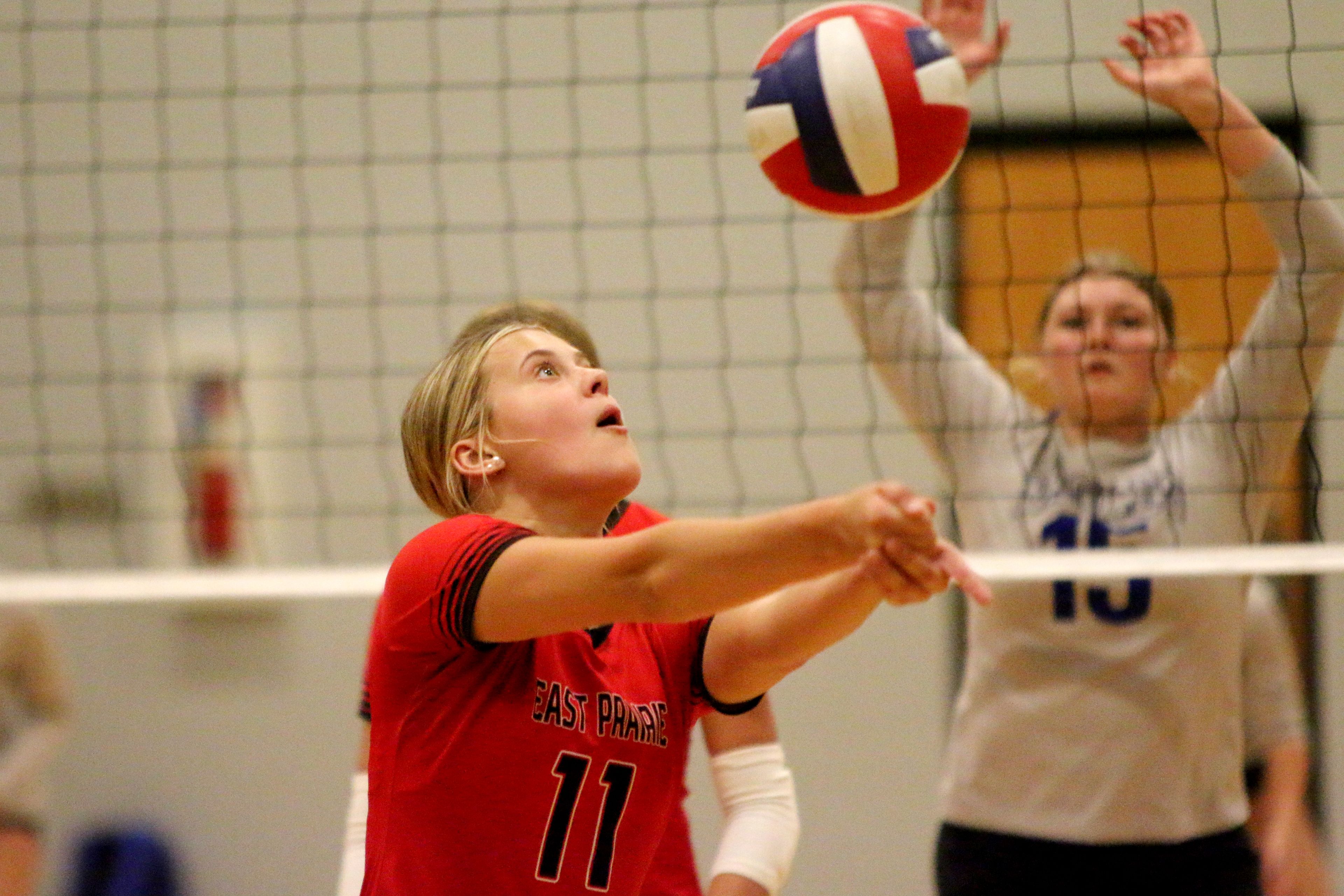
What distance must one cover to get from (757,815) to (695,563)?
0.94 m

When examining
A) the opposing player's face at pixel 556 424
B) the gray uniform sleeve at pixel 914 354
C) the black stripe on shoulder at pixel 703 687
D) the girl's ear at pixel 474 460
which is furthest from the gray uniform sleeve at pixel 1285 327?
the girl's ear at pixel 474 460

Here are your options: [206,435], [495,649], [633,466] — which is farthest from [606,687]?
[206,435]

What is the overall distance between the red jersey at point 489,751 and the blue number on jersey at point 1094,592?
49.6 inches

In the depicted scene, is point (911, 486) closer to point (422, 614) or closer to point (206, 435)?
point (206, 435)

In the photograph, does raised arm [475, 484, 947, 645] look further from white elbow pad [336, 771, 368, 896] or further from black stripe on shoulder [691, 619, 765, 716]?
white elbow pad [336, 771, 368, 896]

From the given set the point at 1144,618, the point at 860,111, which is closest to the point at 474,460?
the point at 860,111

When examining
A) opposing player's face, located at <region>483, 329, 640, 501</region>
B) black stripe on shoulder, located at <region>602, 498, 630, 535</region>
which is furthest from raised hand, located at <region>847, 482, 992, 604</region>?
black stripe on shoulder, located at <region>602, 498, 630, 535</region>

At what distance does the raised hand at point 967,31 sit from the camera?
8.72ft

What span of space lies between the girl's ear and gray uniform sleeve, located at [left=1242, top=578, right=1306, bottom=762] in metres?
1.68

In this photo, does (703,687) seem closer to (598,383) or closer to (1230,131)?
(598,383)

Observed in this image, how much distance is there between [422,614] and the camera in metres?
1.47

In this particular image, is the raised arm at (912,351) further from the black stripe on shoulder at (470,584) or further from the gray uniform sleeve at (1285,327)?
the black stripe on shoulder at (470,584)

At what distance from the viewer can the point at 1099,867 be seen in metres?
2.48

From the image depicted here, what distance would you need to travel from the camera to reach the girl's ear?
1609 millimetres
